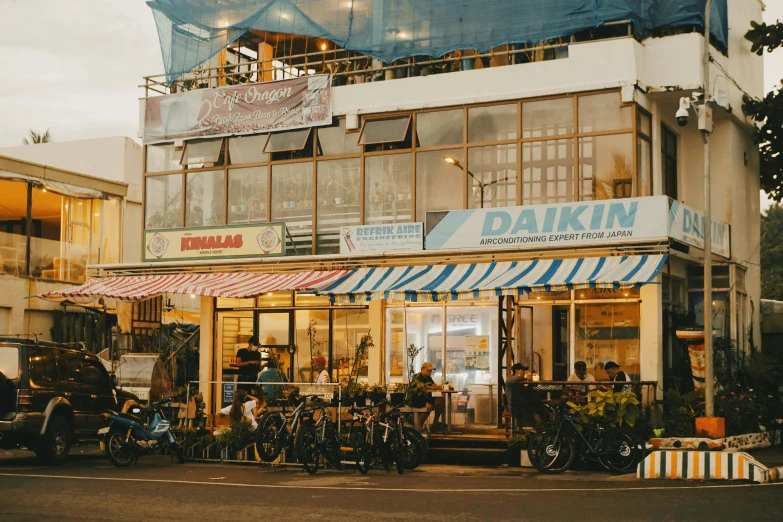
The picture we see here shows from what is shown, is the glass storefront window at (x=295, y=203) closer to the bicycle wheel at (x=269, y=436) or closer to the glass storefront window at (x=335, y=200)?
the glass storefront window at (x=335, y=200)

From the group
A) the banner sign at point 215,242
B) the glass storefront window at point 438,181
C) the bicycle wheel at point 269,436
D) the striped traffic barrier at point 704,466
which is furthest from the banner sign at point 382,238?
the striped traffic barrier at point 704,466

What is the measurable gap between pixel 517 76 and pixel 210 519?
13343mm

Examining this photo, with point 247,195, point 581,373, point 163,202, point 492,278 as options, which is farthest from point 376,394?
point 163,202

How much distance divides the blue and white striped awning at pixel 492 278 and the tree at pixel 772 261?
2524 cm

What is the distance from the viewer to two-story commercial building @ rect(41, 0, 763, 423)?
2003 centimetres

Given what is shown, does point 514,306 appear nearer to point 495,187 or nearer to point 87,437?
point 495,187

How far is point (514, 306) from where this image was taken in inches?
827

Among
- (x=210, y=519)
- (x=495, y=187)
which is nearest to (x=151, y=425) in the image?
A: (x=210, y=519)

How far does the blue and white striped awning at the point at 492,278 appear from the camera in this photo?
1823cm

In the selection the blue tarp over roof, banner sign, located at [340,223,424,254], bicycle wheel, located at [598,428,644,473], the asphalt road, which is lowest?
the asphalt road

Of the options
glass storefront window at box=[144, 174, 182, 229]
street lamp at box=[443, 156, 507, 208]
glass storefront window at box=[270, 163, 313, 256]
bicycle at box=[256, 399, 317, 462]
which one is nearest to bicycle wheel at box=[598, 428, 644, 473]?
bicycle at box=[256, 399, 317, 462]

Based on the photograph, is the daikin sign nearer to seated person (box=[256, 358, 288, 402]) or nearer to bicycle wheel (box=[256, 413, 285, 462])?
seated person (box=[256, 358, 288, 402])

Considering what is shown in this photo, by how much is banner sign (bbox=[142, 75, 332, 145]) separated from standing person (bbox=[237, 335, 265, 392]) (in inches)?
206

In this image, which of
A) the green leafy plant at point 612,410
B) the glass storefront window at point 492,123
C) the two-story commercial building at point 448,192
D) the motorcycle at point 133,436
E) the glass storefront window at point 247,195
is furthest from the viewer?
the glass storefront window at point 247,195
